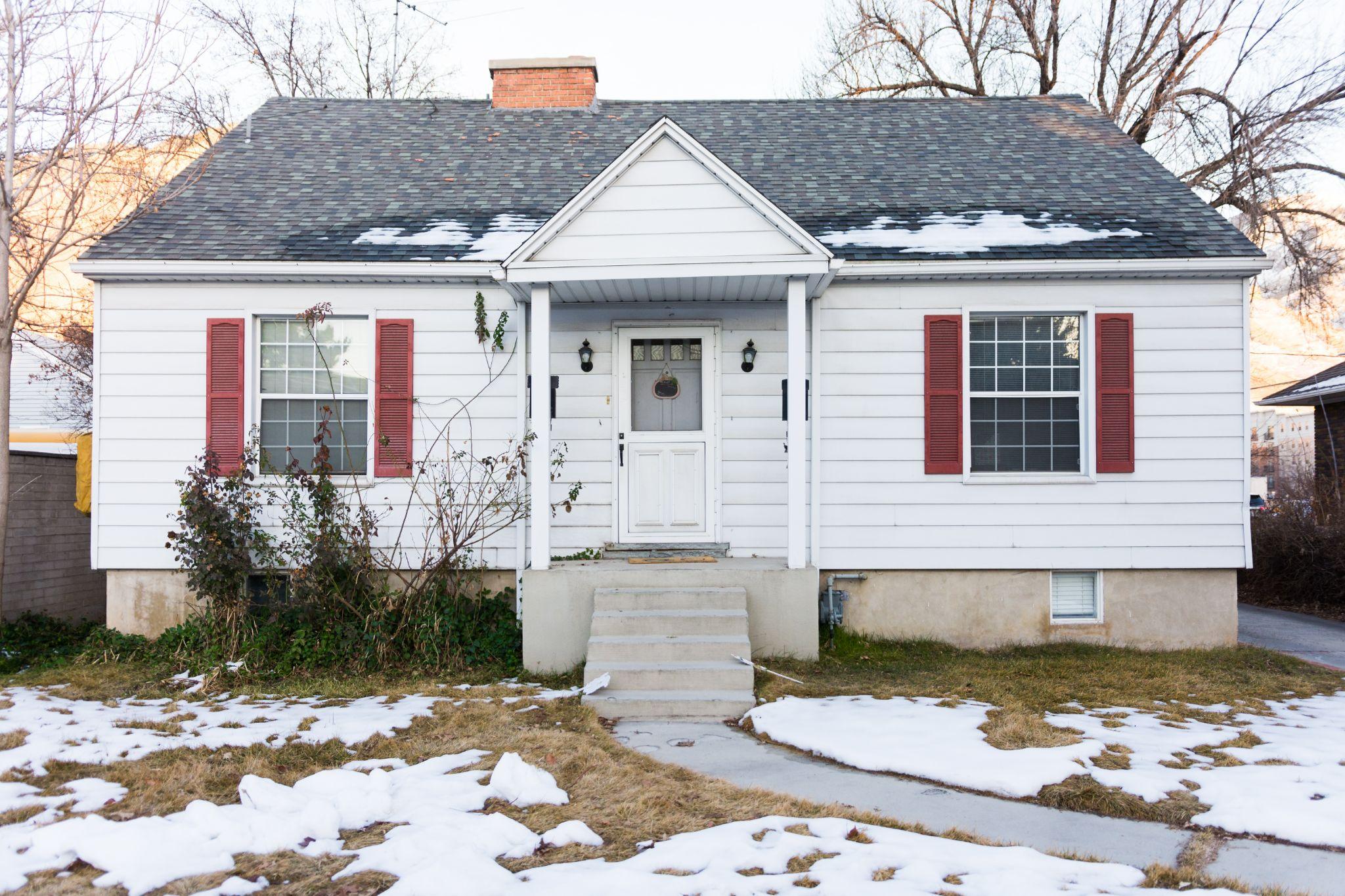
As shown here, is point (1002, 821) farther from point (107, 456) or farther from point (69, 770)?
point (107, 456)

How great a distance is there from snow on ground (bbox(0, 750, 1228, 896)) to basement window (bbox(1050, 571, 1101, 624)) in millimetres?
4929

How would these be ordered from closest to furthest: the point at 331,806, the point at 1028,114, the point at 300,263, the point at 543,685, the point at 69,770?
the point at 331,806 < the point at 69,770 < the point at 543,685 < the point at 300,263 < the point at 1028,114

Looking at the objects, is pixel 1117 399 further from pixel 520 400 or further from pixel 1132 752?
pixel 520 400

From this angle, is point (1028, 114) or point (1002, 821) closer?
point (1002, 821)

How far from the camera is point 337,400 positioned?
8.24 meters

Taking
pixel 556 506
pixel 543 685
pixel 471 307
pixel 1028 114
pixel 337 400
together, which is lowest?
pixel 543 685

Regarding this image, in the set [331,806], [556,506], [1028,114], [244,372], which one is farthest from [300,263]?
[1028,114]

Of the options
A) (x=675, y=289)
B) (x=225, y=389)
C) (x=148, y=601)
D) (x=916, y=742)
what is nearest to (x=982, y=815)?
(x=916, y=742)

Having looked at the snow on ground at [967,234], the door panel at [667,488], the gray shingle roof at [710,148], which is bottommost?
the door panel at [667,488]

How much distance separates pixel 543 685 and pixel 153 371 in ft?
15.0

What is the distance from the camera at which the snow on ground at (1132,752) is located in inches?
164

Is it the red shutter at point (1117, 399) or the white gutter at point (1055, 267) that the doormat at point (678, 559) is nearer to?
the white gutter at point (1055, 267)

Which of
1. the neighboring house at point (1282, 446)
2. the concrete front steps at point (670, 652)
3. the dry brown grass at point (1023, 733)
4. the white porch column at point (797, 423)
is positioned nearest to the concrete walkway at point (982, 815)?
the concrete front steps at point (670, 652)

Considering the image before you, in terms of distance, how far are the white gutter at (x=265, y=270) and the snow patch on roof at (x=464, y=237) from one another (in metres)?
0.11
